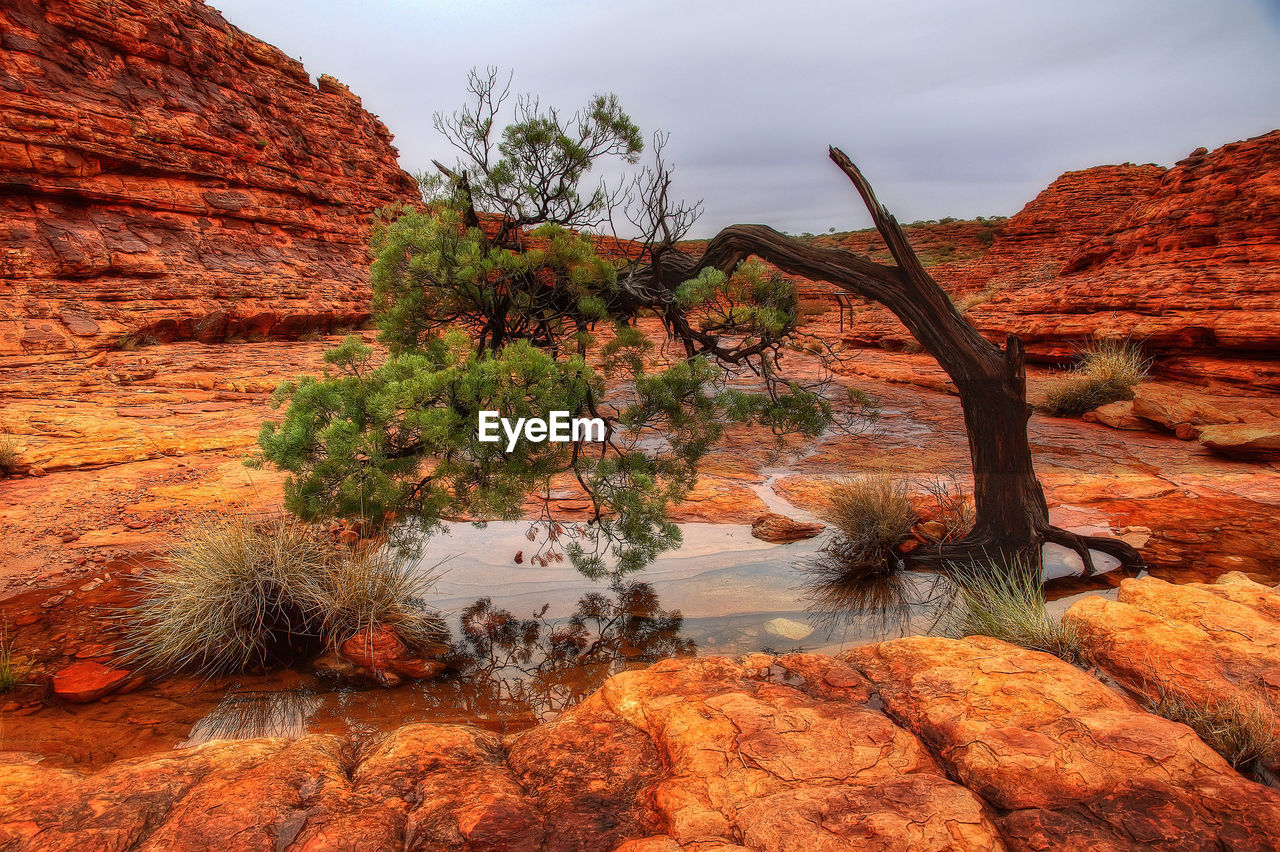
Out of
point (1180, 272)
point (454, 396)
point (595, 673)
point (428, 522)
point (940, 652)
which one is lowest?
point (595, 673)

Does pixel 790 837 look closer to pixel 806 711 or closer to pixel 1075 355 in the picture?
pixel 806 711

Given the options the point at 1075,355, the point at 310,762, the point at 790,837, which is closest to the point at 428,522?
the point at 310,762

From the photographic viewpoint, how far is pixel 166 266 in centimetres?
1577

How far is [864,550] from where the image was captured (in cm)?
559

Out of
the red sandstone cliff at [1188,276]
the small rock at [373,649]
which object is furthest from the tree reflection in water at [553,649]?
the red sandstone cliff at [1188,276]

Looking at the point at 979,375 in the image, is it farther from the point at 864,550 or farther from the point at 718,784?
the point at 718,784

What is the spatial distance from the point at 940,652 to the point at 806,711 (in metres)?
1.05

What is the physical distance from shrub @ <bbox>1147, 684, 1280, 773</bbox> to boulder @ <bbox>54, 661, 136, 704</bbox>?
5184 mm

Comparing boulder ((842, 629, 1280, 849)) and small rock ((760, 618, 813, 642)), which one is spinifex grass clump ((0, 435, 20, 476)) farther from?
boulder ((842, 629, 1280, 849))

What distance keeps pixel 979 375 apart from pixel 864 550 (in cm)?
178

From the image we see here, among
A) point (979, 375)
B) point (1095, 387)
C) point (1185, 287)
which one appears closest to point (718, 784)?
point (979, 375)

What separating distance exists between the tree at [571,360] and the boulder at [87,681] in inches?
49.5

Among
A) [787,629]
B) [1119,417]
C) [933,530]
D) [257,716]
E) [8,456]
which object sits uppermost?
[8,456]

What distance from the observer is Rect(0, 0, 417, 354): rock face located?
45.9ft
